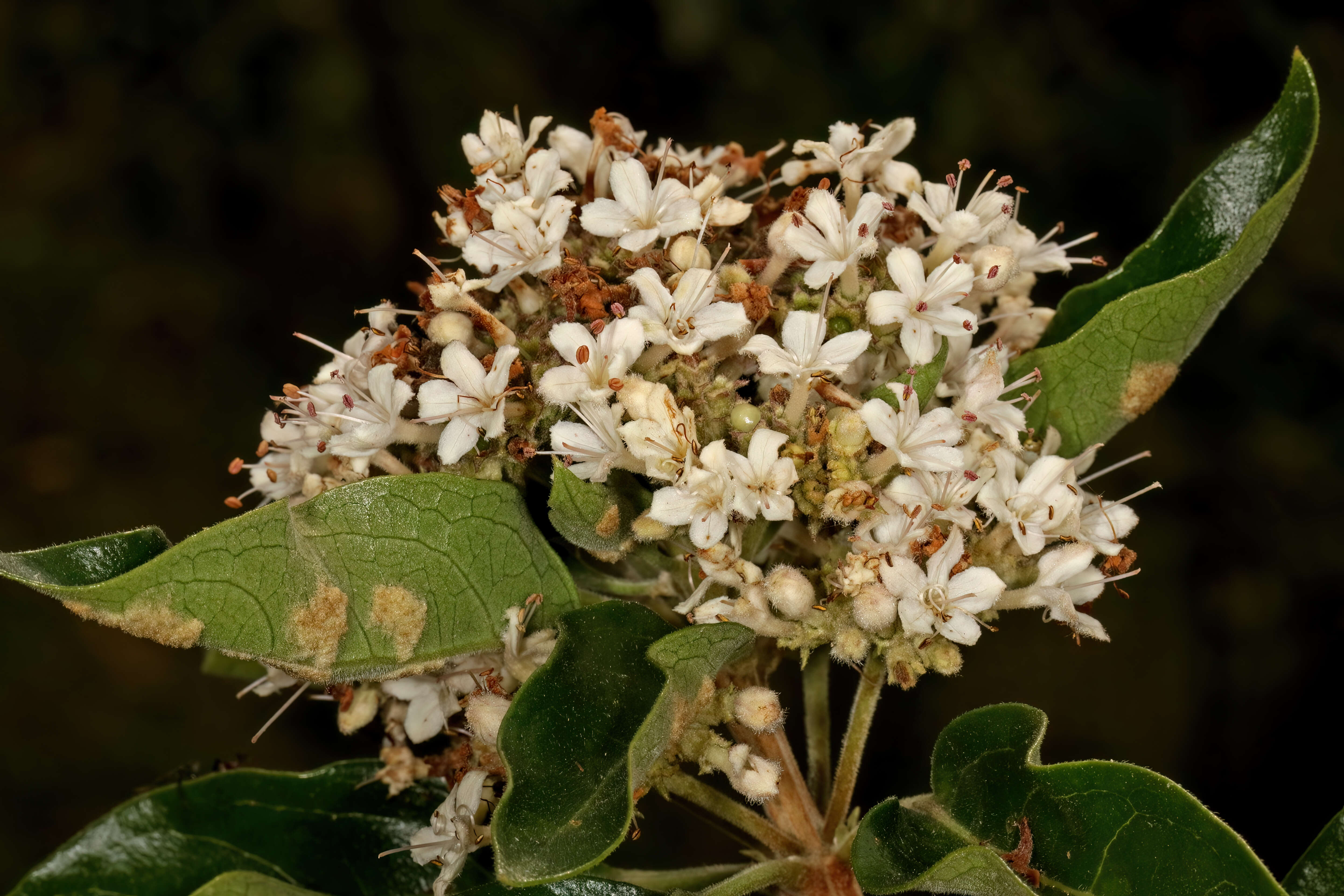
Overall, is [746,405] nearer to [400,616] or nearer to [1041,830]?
[400,616]

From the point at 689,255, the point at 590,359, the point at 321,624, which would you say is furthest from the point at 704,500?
the point at 321,624

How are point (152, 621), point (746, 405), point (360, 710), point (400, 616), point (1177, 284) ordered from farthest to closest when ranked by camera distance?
point (360, 710) → point (1177, 284) → point (746, 405) → point (400, 616) → point (152, 621)

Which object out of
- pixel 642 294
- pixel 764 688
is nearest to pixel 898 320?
pixel 642 294

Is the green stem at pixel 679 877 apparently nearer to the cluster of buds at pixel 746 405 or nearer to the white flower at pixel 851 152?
the cluster of buds at pixel 746 405

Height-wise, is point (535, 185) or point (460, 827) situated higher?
point (535, 185)

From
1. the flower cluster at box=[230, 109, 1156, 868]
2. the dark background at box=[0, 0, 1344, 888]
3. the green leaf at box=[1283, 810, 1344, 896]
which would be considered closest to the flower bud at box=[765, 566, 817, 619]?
the flower cluster at box=[230, 109, 1156, 868]
